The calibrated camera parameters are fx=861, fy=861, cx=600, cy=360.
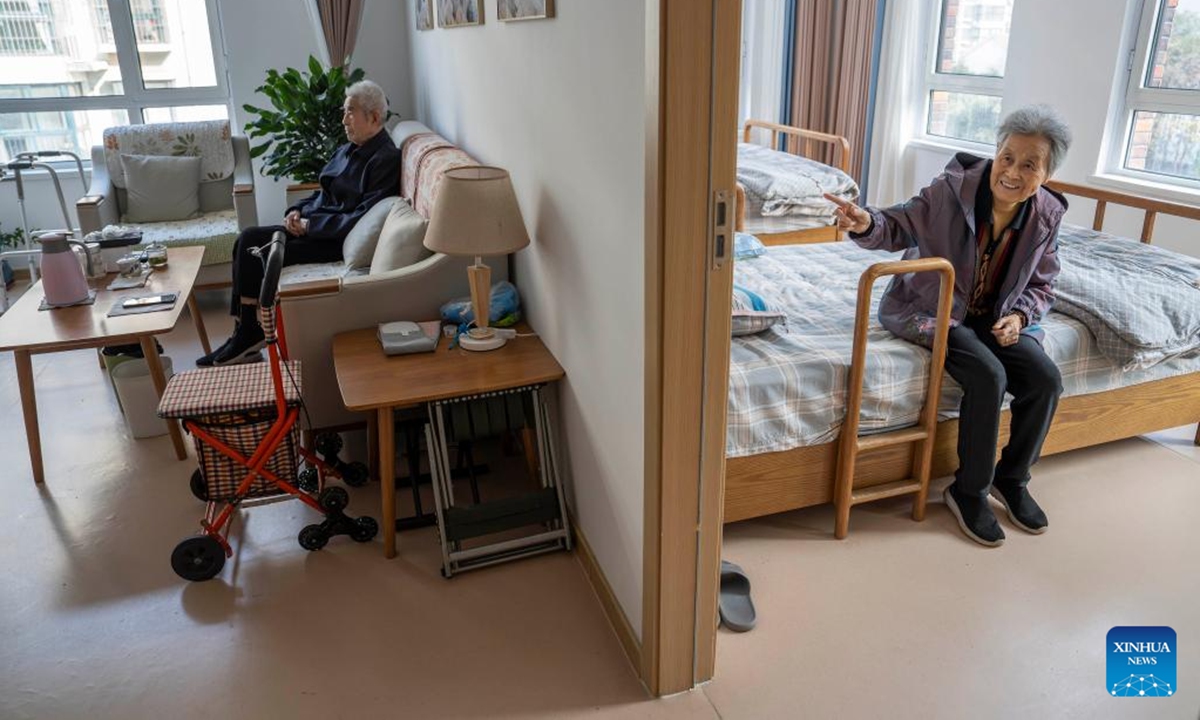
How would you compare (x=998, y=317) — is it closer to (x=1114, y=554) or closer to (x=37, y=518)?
(x=1114, y=554)

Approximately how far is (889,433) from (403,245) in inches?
67.9

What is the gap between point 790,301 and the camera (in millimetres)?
2930

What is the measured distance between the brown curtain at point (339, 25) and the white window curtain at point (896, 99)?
126 inches

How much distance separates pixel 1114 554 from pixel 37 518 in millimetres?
3160

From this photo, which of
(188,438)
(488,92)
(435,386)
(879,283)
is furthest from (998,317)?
(188,438)

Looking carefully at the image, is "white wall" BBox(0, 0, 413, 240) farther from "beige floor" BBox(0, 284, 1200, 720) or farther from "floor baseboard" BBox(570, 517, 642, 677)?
"floor baseboard" BBox(570, 517, 642, 677)

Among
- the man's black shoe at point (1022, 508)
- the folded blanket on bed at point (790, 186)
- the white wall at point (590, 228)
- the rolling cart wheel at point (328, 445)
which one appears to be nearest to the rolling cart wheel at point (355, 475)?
the rolling cart wheel at point (328, 445)

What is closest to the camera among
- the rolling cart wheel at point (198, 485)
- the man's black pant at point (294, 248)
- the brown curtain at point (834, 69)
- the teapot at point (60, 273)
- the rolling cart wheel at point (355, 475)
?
the rolling cart wheel at point (198, 485)

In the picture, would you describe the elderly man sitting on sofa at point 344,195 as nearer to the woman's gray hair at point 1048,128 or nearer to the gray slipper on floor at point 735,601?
the gray slipper on floor at point 735,601

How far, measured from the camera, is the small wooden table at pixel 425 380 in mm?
2248

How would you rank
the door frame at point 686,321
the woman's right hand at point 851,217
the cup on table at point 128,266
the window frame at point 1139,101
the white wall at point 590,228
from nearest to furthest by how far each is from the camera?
the door frame at point 686,321 < the white wall at point 590,228 < the woman's right hand at point 851,217 < the cup on table at point 128,266 < the window frame at point 1139,101

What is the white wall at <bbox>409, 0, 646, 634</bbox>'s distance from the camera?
1704 millimetres

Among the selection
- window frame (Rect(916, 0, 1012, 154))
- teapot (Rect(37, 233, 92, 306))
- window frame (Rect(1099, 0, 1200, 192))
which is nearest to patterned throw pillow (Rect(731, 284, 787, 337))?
teapot (Rect(37, 233, 92, 306))

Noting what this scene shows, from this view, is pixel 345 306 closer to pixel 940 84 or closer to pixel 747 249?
pixel 747 249
